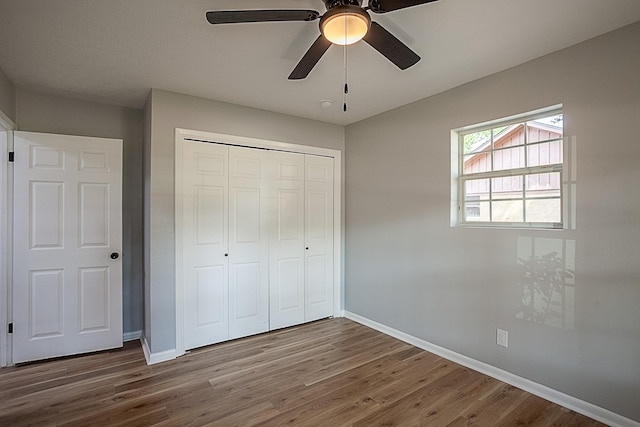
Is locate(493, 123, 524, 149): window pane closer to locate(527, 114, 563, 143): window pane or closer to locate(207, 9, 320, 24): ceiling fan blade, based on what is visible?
locate(527, 114, 563, 143): window pane

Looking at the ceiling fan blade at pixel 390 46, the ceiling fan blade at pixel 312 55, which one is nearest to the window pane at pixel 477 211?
the ceiling fan blade at pixel 390 46

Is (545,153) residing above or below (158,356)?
above

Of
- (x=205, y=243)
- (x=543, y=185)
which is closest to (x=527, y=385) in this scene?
(x=543, y=185)

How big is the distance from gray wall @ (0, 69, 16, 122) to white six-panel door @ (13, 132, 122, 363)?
218mm

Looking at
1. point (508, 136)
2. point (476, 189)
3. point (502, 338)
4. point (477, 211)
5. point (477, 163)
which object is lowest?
point (502, 338)

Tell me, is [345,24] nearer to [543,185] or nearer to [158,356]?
[543,185]

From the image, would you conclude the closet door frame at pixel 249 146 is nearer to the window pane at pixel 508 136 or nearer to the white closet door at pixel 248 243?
the white closet door at pixel 248 243

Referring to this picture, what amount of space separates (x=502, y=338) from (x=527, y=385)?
342 mm

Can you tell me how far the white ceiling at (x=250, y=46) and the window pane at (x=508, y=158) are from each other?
2.13 feet

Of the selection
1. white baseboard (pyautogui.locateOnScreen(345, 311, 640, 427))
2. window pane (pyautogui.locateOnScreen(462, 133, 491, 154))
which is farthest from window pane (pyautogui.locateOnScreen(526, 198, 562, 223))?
white baseboard (pyautogui.locateOnScreen(345, 311, 640, 427))

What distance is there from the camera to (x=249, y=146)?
3.43 meters

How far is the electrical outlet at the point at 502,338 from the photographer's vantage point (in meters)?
2.54

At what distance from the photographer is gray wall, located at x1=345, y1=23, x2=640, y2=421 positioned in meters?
2.00

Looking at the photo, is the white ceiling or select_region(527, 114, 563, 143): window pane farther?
select_region(527, 114, 563, 143): window pane
